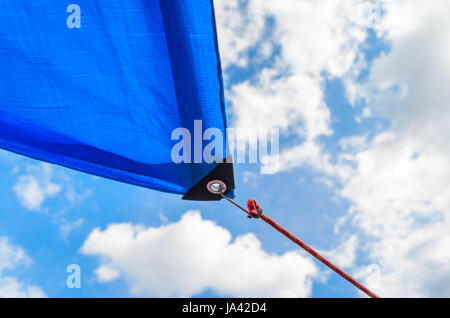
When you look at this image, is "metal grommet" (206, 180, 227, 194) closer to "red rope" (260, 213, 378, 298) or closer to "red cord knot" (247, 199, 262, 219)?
"red cord knot" (247, 199, 262, 219)

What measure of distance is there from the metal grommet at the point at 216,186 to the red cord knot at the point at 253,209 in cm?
36

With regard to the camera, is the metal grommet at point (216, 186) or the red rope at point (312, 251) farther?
the metal grommet at point (216, 186)

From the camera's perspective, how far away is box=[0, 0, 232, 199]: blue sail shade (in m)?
3.02

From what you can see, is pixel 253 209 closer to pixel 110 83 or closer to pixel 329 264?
pixel 329 264

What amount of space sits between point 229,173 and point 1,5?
2744 mm

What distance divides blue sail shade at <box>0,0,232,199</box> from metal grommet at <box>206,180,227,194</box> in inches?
4.9

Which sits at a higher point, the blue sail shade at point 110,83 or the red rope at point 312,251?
the blue sail shade at point 110,83

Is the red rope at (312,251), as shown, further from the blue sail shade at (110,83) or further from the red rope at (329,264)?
the blue sail shade at (110,83)

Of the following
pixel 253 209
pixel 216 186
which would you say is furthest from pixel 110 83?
pixel 253 209

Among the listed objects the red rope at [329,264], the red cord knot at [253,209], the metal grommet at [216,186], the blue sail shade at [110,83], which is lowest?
the red rope at [329,264]

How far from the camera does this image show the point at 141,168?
3.60m

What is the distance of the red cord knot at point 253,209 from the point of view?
3.12 metres

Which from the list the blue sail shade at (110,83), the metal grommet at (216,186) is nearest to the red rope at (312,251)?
the metal grommet at (216,186)

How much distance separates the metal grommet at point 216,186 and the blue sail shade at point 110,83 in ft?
0.41
